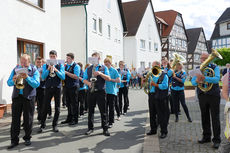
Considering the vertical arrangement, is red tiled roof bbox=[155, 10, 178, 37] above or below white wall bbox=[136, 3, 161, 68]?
above

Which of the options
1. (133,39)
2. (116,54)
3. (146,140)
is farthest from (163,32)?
(146,140)

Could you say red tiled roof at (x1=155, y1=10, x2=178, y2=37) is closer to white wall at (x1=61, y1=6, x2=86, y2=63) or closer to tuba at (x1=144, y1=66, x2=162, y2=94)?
white wall at (x1=61, y1=6, x2=86, y2=63)

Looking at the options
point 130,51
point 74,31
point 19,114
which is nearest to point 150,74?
point 19,114

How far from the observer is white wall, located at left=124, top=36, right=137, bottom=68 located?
1167 inches

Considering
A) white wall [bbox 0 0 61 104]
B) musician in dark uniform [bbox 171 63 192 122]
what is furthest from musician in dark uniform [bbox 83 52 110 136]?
white wall [bbox 0 0 61 104]

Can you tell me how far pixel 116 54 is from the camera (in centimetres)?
2484

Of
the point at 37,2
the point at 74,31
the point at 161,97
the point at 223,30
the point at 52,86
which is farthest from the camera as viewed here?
the point at 223,30

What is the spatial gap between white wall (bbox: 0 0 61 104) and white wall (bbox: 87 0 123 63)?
678 cm

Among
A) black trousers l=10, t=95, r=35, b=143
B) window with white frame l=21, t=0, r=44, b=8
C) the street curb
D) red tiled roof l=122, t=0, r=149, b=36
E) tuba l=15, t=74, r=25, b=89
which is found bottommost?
the street curb

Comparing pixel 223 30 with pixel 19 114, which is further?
pixel 223 30

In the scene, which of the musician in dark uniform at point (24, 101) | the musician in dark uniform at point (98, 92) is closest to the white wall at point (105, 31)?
the musician in dark uniform at point (98, 92)

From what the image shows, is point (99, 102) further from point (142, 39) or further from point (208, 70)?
point (142, 39)

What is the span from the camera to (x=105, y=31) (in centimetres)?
2180

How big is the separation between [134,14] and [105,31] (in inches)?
493
